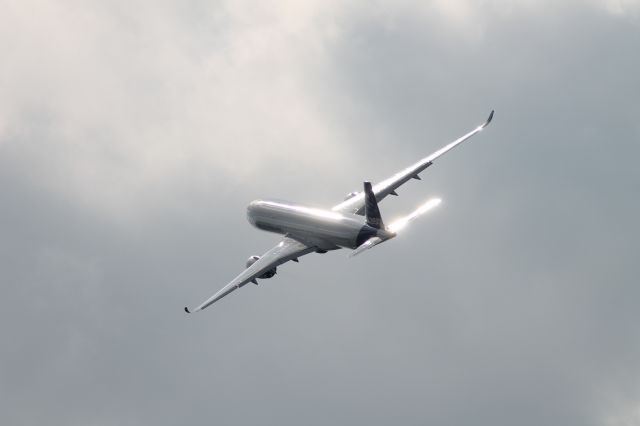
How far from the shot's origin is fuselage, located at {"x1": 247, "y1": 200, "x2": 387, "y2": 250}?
134375mm

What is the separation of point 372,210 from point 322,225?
28.4ft

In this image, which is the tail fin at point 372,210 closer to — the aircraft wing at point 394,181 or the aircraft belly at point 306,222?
the aircraft belly at point 306,222

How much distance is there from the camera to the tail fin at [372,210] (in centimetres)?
13225

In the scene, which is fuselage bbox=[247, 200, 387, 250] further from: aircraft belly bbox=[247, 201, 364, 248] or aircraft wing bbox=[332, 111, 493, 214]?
aircraft wing bbox=[332, 111, 493, 214]

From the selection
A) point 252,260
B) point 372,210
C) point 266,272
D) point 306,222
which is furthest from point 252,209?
point 372,210

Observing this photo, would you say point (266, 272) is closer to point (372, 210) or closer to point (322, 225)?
point (322, 225)

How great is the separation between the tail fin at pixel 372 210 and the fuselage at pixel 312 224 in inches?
28.2

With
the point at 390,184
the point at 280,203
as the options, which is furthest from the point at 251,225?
the point at 390,184

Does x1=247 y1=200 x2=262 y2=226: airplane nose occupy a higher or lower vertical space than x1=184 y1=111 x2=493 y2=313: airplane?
higher

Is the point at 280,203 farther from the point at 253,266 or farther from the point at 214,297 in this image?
the point at 214,297

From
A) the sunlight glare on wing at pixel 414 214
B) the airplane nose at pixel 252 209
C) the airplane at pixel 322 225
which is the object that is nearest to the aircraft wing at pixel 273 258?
the airplane at pixel 322 225

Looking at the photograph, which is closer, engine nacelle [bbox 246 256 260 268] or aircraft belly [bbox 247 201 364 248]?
aircraft belly [bbox 247 201 364 248]

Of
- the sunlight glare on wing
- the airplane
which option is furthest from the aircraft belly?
the sunlight glare on wing

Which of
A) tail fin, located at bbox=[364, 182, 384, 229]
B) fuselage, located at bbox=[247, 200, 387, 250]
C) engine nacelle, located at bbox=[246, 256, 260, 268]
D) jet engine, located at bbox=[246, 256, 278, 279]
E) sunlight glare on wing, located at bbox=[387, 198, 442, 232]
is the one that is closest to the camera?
sunlight glare on wing, located at bbox=[387, 198, 442, 232]
